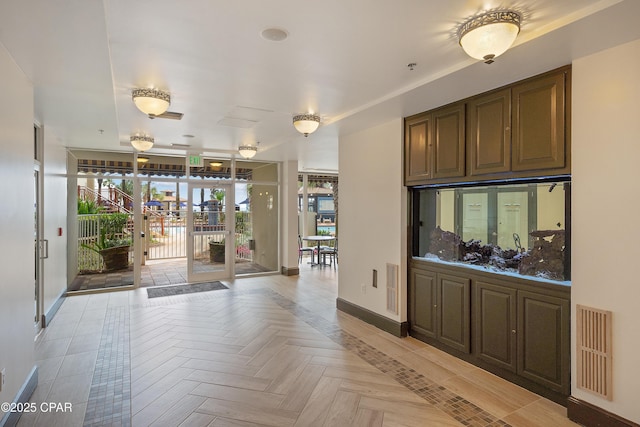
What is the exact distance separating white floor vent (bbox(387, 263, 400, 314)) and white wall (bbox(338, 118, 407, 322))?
0.19ft

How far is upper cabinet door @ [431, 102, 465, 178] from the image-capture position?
135 inches

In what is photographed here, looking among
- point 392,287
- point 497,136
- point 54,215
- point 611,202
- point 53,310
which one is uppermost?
point 497,136

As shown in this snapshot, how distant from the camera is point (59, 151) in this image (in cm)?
539

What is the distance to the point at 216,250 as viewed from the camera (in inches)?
293

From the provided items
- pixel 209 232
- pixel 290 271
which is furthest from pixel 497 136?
pixel 209 232

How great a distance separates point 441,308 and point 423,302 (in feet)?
0.88

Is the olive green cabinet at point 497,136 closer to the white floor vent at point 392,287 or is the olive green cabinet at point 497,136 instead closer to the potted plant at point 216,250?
the white floor vent at point 392,287

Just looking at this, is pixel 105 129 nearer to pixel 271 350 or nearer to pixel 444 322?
pixel 271 350

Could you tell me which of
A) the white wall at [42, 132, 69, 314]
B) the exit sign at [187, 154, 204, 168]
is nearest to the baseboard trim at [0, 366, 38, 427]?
the white wall at [42, 132, 69, 314]

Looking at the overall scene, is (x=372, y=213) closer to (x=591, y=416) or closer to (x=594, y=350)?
(x=594, y=350)

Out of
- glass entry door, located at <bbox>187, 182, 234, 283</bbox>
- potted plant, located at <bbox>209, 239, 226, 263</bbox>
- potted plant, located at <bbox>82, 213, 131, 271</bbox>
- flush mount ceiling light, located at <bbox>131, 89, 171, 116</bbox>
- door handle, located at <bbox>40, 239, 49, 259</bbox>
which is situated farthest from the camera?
potted plant, located at <bbox>209, 239, 226, 263</bbox>

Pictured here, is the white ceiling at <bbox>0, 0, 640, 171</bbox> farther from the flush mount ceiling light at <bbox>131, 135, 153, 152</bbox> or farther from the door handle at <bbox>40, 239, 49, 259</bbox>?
the door handle at <bbox>40, 239, 49, 259</bbox>

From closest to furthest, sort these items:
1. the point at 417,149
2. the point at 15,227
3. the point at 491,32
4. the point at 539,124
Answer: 1. the point at 491,32
2. the point at 15,227
3. the point at 539,124
4. the point at 417,149

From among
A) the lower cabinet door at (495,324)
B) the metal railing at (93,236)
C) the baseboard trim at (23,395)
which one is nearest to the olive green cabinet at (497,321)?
the lower cabinet door at (495,324)
